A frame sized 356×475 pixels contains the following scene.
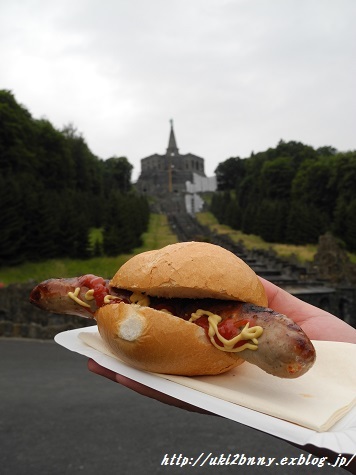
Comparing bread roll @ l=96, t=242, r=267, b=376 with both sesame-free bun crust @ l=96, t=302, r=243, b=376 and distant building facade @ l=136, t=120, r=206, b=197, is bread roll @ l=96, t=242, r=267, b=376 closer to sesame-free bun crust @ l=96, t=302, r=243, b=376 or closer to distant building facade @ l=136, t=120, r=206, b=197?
sesame-free bun crust @ l=96, t=302, r=243, b=376

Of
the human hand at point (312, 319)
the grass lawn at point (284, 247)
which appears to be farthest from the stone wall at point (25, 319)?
the grass lawn at point (284, 247)

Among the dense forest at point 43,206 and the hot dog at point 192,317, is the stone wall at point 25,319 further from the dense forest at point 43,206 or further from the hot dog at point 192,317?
the dense forest at point 43,206

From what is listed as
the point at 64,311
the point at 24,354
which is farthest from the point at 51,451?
the point at 24,354

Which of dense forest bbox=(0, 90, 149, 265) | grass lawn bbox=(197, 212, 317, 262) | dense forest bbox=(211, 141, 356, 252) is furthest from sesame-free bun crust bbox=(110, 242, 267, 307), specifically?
dense forest bbox=(211, 141, 356, 252)

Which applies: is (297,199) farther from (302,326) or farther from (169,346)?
(169,346)

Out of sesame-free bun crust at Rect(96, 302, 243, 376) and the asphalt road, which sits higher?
sesame-free bun crust at Rect(96, 302, 243, 376)

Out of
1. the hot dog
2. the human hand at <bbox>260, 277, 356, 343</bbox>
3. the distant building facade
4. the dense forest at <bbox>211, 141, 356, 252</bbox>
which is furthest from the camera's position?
the distant building facade

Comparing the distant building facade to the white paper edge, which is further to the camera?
the distant building facade
